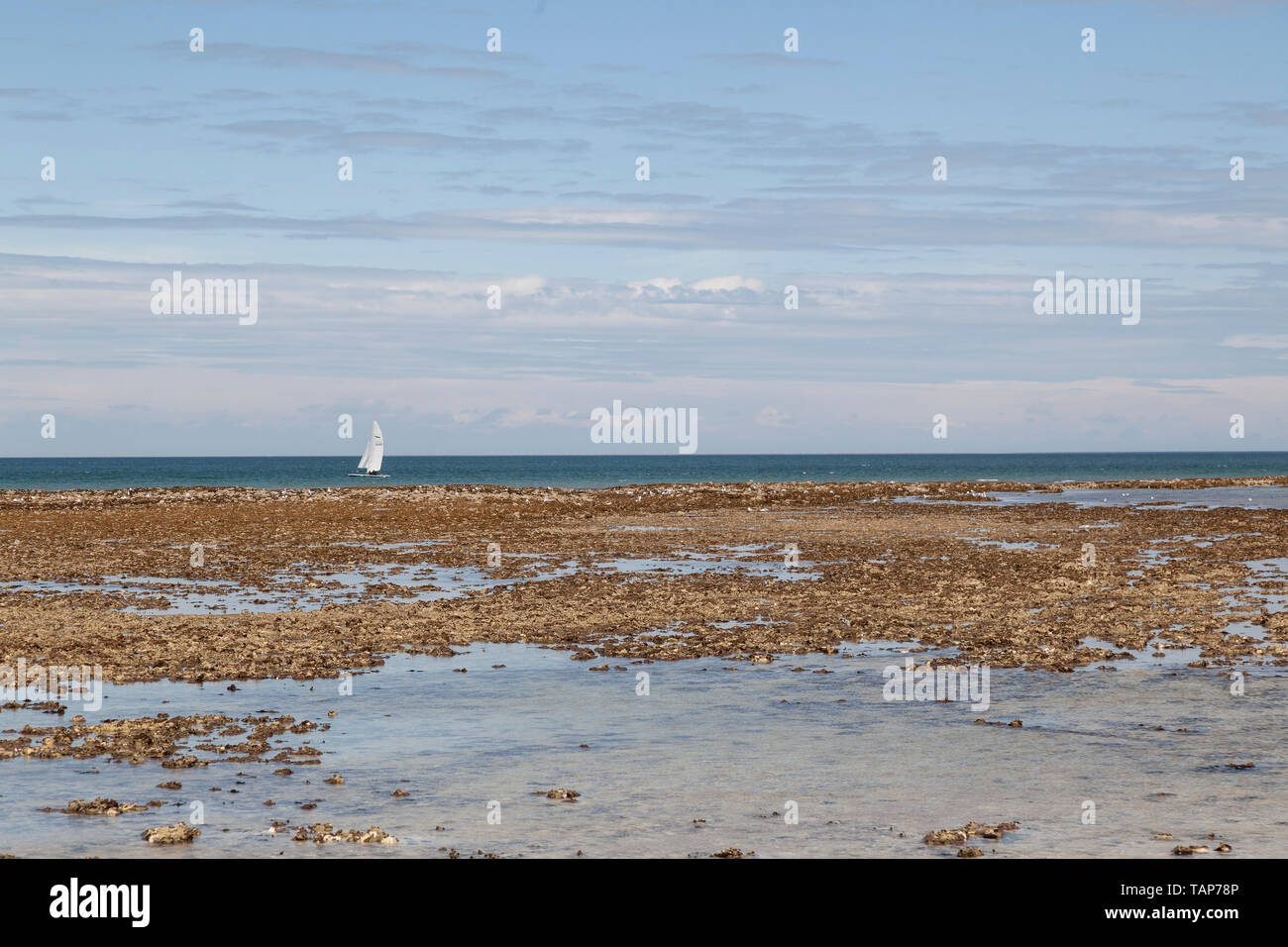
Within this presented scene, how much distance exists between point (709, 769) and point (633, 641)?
8166mm

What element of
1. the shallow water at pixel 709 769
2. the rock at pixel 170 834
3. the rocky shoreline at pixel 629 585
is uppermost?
the rocky shoreline at pixel 629 585

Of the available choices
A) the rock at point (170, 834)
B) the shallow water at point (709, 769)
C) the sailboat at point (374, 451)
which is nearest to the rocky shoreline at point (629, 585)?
the shallow water at point (709, 769)

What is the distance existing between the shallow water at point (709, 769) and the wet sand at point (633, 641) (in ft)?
0.22

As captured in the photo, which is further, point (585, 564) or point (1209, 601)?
point (585, 564)

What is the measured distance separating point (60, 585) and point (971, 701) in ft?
71.4

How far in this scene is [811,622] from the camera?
22.9 meters

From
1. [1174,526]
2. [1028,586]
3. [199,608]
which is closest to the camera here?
[199,608]

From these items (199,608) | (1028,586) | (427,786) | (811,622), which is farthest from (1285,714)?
(199,608)

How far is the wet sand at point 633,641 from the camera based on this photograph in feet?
38.3

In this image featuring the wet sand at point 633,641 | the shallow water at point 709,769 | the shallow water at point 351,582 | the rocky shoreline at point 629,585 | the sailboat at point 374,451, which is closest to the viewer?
the shallow water at point 709,769

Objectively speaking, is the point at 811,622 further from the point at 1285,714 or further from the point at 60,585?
Result: the point at 60,585

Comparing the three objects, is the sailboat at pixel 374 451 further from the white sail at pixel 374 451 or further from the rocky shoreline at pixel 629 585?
the rocky shoreline at pixel 629 585

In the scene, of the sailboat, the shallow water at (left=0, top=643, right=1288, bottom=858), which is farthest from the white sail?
the shallow water at (left=0, top=643, right=1288, bottom=858)

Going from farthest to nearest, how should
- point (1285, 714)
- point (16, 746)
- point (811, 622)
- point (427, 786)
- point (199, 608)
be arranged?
point (199, 608), point (811, 622), point (1285, 714), point (16, 746), point (427, 786)
